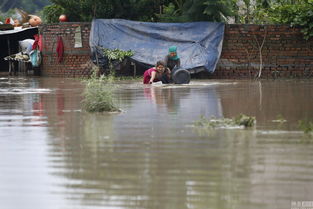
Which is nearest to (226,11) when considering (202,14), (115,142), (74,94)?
(202,14)

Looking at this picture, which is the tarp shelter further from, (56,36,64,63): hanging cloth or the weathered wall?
the weathered wall

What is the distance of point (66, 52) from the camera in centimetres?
2548

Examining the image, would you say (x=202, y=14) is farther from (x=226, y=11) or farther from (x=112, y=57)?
(x=112, y=57)

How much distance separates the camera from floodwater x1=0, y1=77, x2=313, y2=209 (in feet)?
20.2

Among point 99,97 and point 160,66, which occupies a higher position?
point 160,66

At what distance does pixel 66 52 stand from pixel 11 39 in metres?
7.91

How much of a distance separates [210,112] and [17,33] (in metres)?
20.7

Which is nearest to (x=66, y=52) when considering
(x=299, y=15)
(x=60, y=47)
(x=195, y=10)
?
(x=60, y=47)

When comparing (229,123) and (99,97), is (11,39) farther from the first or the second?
(229,123)

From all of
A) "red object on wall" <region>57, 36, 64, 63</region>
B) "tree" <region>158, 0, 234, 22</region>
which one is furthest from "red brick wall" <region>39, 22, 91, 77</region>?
"tree" <region>158, 0, 234, 22</region>

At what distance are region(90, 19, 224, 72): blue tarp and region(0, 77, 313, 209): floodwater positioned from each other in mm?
10142

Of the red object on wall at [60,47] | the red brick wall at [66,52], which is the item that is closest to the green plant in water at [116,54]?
the red brick wall at [66,52]

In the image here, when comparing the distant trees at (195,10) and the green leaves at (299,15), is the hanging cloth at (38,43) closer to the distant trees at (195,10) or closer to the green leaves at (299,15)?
the distant trees at (195,10)

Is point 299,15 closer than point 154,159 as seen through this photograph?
No
